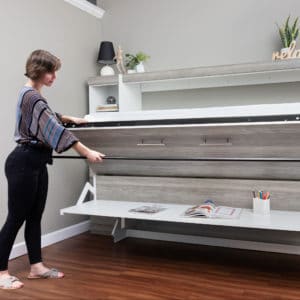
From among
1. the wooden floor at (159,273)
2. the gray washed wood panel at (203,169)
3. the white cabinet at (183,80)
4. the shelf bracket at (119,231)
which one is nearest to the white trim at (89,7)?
the white cabinet at (183,80)

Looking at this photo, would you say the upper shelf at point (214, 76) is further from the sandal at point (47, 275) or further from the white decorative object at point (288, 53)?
the sandal at point (47, 275)

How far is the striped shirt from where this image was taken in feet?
6.91

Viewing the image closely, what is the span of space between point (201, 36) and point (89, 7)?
113cm

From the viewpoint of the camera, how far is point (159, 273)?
8.11 feet

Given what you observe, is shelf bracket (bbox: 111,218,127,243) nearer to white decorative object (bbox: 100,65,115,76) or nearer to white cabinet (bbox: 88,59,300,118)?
white cabinet (bbox: 88,59,300,118)

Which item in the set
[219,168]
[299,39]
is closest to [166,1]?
[299,39]

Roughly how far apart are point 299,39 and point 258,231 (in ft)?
5.32

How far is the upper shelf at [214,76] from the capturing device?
2.99 metres

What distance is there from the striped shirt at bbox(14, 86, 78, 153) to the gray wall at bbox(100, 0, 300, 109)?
1771 millimetres

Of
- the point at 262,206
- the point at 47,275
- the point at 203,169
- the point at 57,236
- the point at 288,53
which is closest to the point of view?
the point at 47,275

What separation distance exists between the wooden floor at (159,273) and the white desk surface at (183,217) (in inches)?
13.3

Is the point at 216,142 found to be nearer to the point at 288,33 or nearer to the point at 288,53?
the point at 288,53

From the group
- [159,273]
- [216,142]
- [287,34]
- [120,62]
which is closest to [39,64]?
[216,142]

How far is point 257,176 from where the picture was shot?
2.76 m
